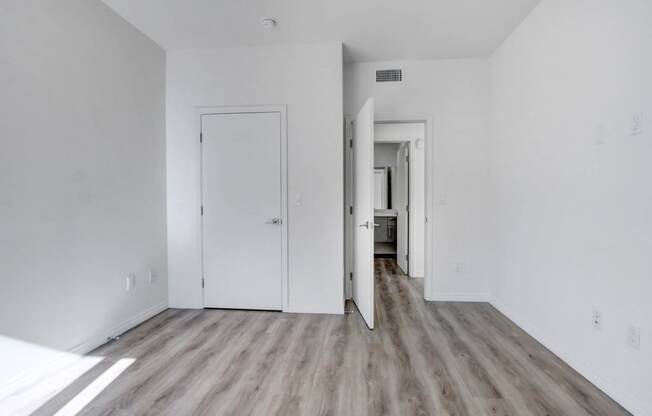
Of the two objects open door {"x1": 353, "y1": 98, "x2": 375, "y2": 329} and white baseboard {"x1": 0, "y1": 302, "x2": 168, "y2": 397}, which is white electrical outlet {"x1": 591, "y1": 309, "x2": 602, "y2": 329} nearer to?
open door {"x1": 353, "y1": 98, "x2": 375, "y2": 329}

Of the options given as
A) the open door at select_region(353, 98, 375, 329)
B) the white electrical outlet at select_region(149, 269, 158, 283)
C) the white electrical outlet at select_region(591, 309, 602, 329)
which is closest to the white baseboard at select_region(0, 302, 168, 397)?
the white electrical outlet at select_region(149, 269, 158, 283)

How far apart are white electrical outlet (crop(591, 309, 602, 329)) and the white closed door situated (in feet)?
8.03

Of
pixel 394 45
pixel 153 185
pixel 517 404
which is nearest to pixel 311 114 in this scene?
pixel 394 45

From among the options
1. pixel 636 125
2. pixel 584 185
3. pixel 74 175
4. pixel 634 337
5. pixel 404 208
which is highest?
pixel 636 125

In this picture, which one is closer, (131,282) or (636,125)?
(636,125)

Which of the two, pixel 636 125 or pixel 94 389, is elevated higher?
pixel 636 125

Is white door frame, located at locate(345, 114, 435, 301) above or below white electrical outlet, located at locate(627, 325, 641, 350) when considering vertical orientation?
above

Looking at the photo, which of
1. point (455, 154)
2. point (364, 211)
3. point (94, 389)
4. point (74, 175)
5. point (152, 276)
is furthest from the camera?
point (455, 154)

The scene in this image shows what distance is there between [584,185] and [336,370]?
6.54 ft

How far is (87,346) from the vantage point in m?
2.39

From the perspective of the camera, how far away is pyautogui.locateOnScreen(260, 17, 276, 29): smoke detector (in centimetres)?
272

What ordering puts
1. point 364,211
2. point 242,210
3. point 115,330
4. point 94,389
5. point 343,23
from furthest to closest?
1. point 242,210
2. point 364,211
3. point 343,23
4. point 115,330
5. point 94,389

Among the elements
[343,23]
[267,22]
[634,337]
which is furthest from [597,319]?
[267,22]

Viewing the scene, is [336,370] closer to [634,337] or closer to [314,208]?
[314,208]
